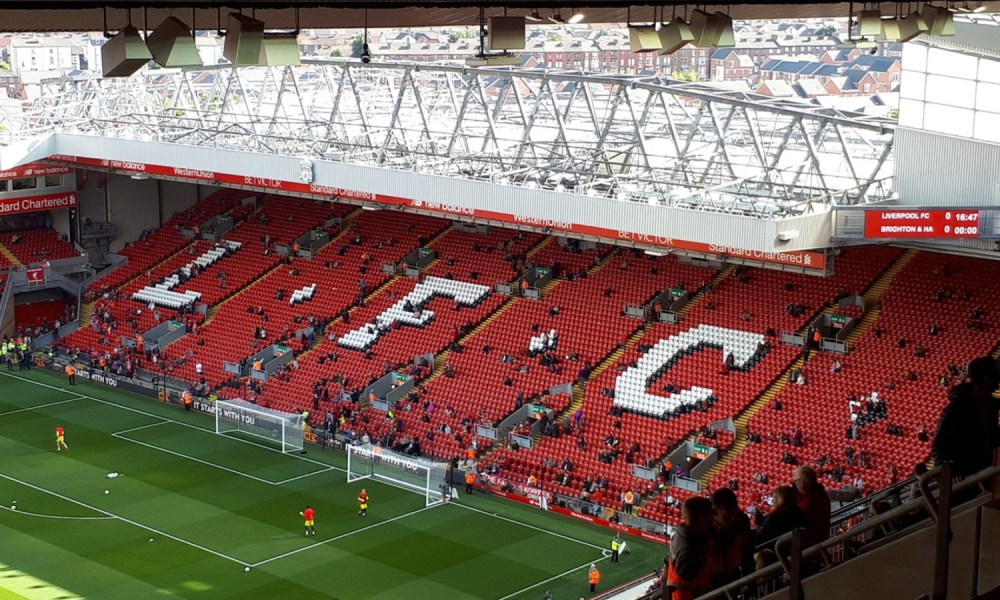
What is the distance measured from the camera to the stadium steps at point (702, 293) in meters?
38.9

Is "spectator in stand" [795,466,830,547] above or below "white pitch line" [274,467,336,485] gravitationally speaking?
above

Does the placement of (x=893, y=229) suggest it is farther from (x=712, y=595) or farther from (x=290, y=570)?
(x=712, y=595)

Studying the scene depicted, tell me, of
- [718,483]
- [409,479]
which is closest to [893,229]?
[718,483]

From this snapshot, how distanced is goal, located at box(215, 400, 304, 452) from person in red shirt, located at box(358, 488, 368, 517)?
5.74 metres

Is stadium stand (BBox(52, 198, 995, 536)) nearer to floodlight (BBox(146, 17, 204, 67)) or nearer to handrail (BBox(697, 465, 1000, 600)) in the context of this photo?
floodlight (BBox(146, 17, 204, 67))

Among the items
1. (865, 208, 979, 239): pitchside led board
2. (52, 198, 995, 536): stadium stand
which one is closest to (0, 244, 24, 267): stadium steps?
(52, 198, 995, 536): stadium stand

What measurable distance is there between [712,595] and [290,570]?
21983 mm

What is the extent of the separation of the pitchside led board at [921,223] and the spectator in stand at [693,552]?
22.4 meters

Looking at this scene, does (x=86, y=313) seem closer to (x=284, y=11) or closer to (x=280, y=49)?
(x=284, y=11)

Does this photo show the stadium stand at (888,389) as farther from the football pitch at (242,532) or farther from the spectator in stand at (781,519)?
the spectator in stand at (781,519)

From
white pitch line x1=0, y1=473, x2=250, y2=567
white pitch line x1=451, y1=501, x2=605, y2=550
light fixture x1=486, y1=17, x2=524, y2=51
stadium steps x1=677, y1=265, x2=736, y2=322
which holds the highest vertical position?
light fixture x1=486, y1=17, x2=524, y2=51

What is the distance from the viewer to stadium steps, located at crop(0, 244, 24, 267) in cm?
5262

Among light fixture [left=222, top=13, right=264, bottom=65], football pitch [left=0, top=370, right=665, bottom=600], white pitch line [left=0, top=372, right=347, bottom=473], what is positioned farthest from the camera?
white pitch line [left=0, top=372, right=347, bottom=473]

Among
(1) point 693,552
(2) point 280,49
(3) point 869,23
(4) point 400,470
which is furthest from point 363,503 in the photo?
(1) point 693,552
